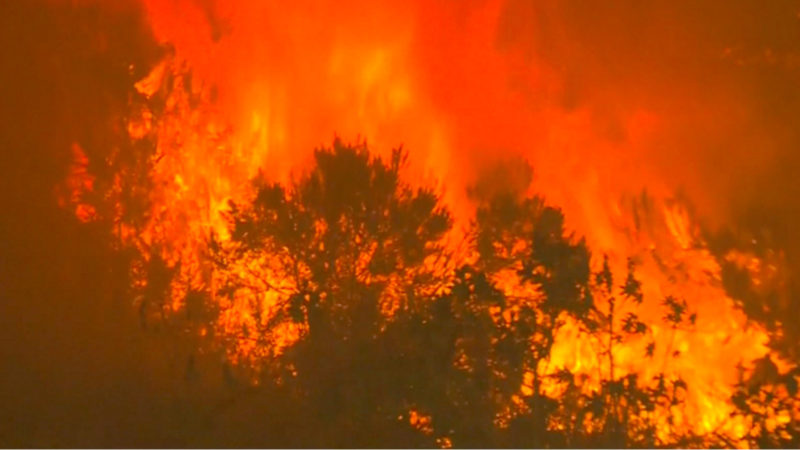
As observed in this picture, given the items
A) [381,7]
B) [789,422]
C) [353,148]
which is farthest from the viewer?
[381,7]

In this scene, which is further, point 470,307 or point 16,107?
Result: point 16,107

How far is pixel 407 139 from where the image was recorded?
26.3 feet

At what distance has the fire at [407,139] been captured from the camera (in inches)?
301

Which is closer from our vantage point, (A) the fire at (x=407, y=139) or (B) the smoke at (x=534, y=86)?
(A) the fire at (x=407, y=139)

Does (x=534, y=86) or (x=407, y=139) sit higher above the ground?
(x=534, y=86)

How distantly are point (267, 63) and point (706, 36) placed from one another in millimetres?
3884

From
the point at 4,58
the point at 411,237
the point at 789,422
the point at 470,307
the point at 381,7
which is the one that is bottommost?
the point at 789,422

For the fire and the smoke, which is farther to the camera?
the smoke

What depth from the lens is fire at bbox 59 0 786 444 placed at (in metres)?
7.66

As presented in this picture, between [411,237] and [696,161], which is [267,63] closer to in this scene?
[411,237]

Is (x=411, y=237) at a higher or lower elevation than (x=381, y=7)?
lower

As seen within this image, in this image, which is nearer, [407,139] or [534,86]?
[407,139]

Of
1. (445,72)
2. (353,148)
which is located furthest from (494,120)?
(353,148)

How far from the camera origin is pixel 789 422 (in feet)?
24.4
